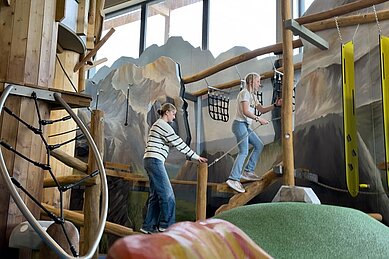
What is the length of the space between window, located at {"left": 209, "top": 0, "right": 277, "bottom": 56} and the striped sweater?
162 cm

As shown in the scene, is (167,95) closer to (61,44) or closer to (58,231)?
(61,44)

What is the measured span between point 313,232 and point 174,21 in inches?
263

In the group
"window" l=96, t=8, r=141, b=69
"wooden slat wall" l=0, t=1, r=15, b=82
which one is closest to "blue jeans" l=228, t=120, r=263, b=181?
"wooden slat wall" l=0, t=1, r=15, b=82

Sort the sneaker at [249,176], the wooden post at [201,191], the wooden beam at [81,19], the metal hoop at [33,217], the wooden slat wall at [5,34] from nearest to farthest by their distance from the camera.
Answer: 1. the metal hoop at [33,217]
2. the wooden slat wall at [5,34]
3. the wooden post at [201,191]
4. the wooden beam at [81,19]
5. the sneaker at [249,176]

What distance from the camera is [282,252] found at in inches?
57.1

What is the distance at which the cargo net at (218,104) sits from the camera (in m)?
6.20

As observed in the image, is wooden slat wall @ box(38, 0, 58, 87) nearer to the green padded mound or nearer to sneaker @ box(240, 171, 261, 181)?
the green padded mound

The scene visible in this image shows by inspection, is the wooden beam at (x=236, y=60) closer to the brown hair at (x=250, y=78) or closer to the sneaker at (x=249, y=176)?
the brown hair at (x=250, y=78)

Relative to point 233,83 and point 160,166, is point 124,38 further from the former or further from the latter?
point 160,166

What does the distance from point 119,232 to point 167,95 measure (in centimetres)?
240

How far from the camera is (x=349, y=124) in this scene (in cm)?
432

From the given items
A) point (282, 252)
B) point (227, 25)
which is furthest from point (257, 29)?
point (282, 252)

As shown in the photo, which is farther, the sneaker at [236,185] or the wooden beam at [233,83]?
the wooden beam at [233,83]

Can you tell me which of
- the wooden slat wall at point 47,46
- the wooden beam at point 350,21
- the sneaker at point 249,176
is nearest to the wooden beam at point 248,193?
the sneaker at point 249,176
